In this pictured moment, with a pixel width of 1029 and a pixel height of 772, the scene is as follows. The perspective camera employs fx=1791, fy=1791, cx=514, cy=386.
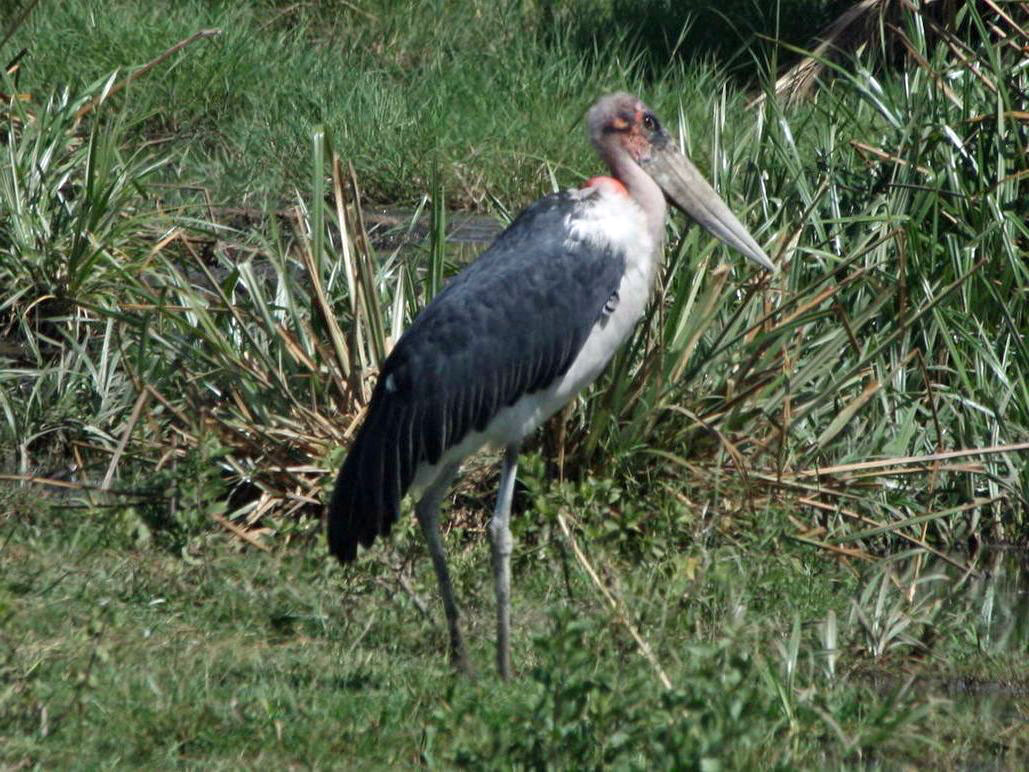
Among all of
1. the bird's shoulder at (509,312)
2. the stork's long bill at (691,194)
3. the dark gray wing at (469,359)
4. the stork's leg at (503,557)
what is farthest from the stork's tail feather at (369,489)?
the stork's long bill at (691,194)

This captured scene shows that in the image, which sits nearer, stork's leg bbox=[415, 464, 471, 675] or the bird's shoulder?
stork's leg bbox=[415, 464, 471, 675]

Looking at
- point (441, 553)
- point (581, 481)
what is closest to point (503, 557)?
point (441, 553)

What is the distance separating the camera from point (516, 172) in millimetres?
8305

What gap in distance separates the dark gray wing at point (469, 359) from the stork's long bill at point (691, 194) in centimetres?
54

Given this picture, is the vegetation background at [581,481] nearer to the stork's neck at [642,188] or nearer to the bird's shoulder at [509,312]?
the bird's shoulder at [509,312]

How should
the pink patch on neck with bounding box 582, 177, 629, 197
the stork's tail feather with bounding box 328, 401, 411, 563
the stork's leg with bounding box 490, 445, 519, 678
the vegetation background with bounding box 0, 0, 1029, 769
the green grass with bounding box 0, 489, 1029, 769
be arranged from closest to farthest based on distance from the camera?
the green grass with bounding box 0, 489, 1029, 769, the vegetation background with bounding box 0, 0, 1029, 769, the stork's leg with bounding box 490, 445, 519, 678, the stork's tail feather with bounding box 328, 401, 411, 563, the pink patch on neck with bounding box 582, 177, 629, 197

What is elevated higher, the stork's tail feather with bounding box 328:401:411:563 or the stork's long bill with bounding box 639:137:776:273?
the stork's long bill with bounding box 639:137:776:273

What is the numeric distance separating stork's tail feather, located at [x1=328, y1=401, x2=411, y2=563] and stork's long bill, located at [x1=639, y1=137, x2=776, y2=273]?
1116mm

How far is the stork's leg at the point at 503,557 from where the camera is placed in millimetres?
4195

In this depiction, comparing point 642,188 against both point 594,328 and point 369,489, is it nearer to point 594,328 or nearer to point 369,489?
point 594,328

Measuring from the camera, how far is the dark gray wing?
14.3ft

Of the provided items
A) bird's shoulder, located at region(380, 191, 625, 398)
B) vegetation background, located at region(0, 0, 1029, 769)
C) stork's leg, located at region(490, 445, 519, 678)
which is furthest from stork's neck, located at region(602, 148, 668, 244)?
stork's leg, located at region(490, 445, 519, 678)

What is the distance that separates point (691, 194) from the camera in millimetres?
5000

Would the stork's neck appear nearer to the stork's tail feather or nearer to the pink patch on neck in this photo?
the pink patch on neck
